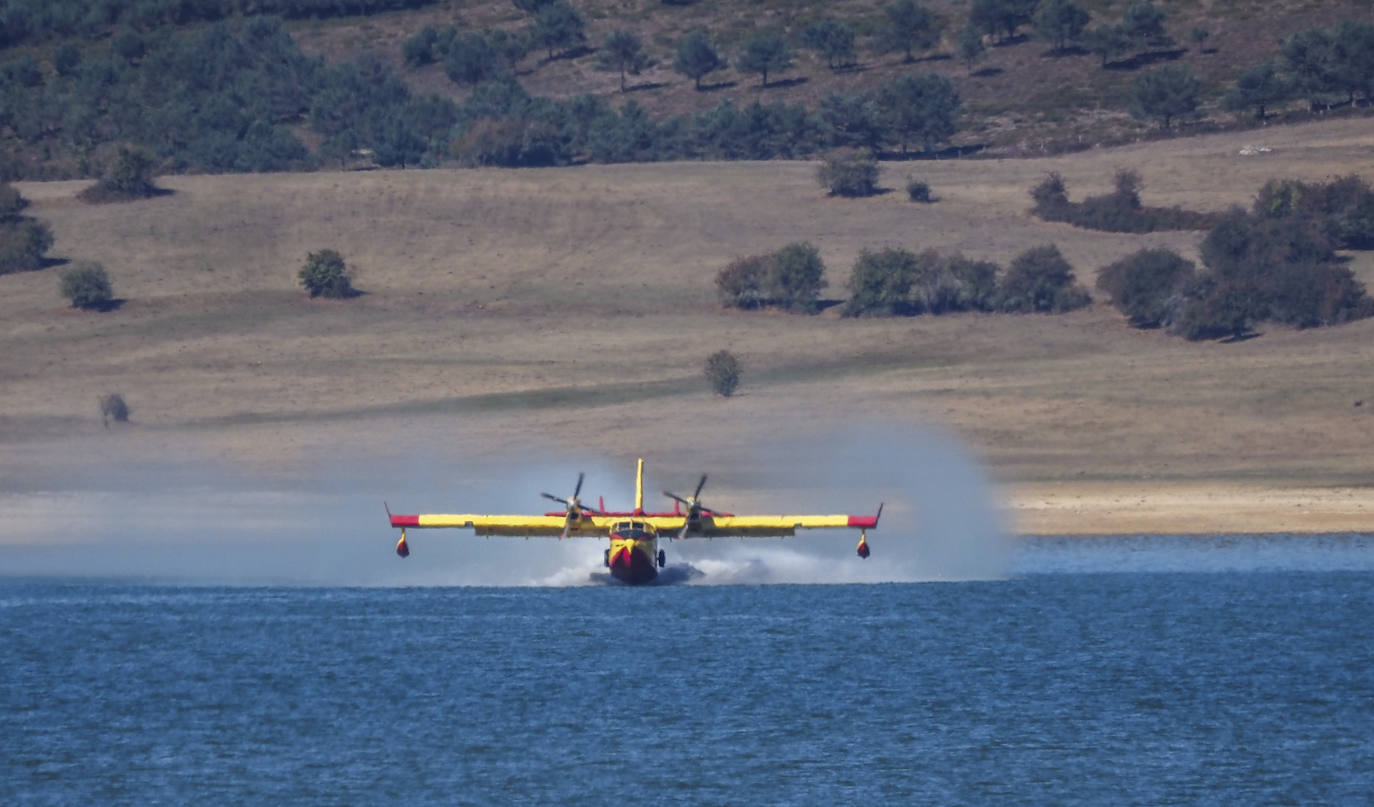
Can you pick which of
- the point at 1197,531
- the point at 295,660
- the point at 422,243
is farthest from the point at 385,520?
the point at 422,243

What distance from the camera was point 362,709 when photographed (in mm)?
42156

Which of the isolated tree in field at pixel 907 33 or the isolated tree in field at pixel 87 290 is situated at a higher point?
the isolated tree in field at pixel 907 33

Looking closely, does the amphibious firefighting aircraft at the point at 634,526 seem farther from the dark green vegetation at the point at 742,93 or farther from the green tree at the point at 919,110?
the green tree at the point at 919,110

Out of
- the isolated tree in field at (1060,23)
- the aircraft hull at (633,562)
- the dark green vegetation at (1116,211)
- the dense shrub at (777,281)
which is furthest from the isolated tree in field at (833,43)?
the aircraft hull at (633,562)

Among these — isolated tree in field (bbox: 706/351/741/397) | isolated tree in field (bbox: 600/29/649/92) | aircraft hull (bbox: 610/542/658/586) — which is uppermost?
Result: isolated tree in field (bbox: 600/29/649/92)

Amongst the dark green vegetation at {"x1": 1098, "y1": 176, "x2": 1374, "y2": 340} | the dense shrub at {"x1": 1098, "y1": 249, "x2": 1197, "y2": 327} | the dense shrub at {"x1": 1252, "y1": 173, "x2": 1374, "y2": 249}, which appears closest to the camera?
the dark green vegetation at {"x1": 1098, "y1": 176, "x2": 1374, "y2": 340}

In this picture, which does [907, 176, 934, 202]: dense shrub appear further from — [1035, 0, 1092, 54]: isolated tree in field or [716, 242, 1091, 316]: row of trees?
[1035, 0, 1092, 54]: isolated tree in field

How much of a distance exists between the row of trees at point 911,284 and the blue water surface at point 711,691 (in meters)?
49.3

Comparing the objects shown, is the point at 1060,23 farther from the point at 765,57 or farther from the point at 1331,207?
the point at 1331,207

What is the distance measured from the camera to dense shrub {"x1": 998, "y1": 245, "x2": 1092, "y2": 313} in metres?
112

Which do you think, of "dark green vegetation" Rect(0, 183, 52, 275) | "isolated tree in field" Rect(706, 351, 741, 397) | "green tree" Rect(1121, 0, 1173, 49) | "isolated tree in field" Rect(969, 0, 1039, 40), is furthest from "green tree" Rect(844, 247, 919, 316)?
"isolated tree in field" Rect(969, 0, 1039, 40)

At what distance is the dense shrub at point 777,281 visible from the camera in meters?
116

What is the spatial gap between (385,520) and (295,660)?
2197 centimetres

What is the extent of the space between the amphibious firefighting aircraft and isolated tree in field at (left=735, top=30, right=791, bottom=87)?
134 m
